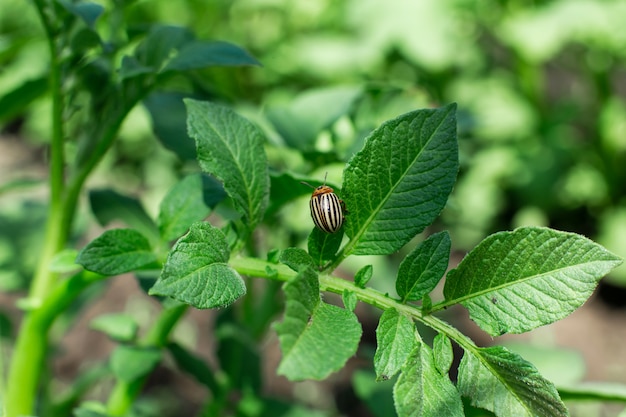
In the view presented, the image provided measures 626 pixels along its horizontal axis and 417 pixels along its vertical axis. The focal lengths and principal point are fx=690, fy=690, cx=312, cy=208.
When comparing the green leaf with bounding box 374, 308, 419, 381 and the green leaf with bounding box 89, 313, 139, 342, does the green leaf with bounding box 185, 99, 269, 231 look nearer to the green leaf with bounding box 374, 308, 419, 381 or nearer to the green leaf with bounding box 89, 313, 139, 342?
the green leaf with bounding box 374, 308, 419, 381

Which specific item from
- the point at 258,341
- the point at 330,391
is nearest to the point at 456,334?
the point at 258,341

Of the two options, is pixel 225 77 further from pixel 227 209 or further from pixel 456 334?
pixel 456 334

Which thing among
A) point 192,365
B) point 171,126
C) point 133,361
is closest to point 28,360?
point 133,361

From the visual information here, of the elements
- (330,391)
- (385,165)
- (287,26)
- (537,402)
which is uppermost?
(385,165)

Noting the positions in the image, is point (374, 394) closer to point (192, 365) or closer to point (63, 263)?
point (192, 365)

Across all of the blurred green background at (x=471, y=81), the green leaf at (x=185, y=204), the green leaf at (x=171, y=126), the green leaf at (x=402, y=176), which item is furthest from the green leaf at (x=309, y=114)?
the blurred green background at (x=471, y=81)

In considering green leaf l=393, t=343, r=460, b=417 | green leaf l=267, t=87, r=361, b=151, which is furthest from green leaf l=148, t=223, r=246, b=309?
green leaf l=267, t=87, r=361, b=151

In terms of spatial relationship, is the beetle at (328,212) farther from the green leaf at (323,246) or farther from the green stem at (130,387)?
the green stem at (130,387)
